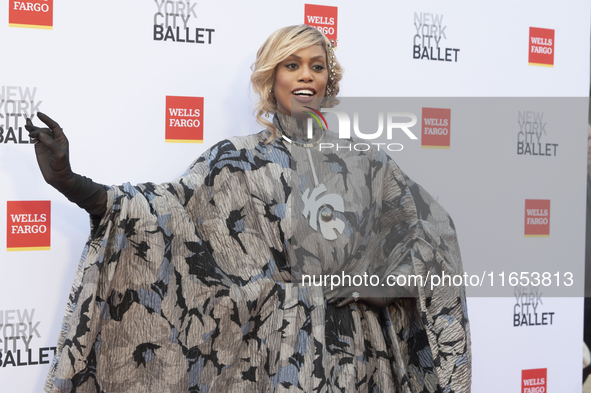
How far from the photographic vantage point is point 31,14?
A: 155 cm

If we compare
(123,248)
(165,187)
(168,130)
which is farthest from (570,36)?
(123,248)

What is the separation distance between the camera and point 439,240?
146 centimetres

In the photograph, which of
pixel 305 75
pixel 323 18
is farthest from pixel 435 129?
pixel 305 75

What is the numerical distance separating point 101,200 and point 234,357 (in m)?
0.52

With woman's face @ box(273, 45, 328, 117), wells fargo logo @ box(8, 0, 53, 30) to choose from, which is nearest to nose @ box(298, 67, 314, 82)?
woman's face @ box(273, 45, 328, 117)

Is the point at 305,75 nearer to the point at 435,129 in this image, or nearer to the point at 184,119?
the point at 184,119

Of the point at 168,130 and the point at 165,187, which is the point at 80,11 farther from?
the point at 165,187

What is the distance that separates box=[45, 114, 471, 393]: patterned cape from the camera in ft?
4.04

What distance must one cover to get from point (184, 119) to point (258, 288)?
2.26 ft

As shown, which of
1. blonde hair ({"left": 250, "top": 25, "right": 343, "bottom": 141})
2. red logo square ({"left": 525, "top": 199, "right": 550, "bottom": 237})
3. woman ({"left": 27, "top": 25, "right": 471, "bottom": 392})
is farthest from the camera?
red logo square ({"left": 525, "top": 199, "right": 550, "bottom": 237})

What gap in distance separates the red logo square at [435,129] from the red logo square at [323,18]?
0.46 m

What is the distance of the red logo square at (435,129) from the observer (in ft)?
6.39

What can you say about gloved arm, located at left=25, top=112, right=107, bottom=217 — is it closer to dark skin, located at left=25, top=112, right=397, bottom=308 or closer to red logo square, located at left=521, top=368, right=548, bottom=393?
dark skin, located at left=25, top=112, right=397, bottom=308

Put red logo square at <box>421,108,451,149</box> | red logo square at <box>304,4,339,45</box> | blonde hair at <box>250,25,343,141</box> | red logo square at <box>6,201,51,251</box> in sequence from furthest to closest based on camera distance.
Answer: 1. red logo square at <box>421,108,451,149</box>
2. red logo square at <box>304,4,339,45</box>
3. red logo square at <box>6,201,51,251</box>
4. blonde hair at <box>250,25,343,141</box>
